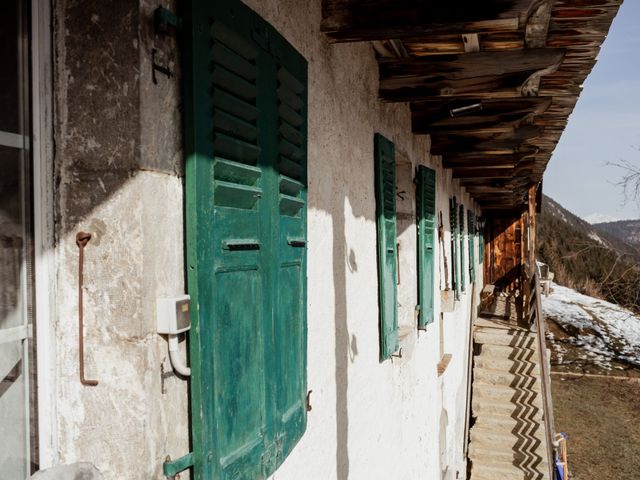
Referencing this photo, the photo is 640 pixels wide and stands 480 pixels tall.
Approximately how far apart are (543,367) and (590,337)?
1247 centimetres

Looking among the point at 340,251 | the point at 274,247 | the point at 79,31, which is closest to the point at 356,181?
the point at 340,251

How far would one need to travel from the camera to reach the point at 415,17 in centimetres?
239

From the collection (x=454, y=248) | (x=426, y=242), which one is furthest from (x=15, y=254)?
(x=454, y=248)

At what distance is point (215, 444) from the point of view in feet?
5.36

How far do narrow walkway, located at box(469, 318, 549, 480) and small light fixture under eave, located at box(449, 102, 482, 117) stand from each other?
547 centimetres

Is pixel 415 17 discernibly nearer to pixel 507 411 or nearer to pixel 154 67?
pixel 154 67

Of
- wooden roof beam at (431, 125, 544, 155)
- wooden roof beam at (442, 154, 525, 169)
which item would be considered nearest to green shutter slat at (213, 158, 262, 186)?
wooden roof beam at (431, 125, 544, 155)

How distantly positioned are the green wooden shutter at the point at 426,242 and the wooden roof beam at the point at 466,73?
1.79 meters

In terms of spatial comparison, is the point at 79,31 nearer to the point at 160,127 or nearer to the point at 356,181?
the point at 160,127

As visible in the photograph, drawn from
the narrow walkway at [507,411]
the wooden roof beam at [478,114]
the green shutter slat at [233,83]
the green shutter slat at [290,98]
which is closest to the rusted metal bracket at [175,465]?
the green shutter slat at [233,83]

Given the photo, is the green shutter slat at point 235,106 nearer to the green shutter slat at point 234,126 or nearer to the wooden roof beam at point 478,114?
the green shutter slat at point 234,126

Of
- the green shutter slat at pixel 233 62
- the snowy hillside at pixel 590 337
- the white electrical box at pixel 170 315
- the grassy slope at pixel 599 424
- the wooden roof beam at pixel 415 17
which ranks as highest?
the wooden roof beam at pixel 415 17

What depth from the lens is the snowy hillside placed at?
17747 millimetres

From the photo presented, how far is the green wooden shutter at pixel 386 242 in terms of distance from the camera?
396 centimetres
